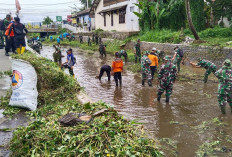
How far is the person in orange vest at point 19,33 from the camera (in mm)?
9297

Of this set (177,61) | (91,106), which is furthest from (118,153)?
(177,61)

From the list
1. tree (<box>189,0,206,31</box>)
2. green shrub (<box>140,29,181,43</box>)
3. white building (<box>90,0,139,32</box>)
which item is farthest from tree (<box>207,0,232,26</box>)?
white building (<box>90,0,139,32</box>)

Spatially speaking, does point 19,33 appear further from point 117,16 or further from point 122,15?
point 117,16

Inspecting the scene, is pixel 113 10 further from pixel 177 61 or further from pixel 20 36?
pixel 20 36

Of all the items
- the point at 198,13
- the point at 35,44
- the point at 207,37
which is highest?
the point at 198,13

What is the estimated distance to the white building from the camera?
89.0ft

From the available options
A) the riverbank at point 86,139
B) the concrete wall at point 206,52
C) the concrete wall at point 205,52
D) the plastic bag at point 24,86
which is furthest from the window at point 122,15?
the riverbank at point 86,139

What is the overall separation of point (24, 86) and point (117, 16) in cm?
2686

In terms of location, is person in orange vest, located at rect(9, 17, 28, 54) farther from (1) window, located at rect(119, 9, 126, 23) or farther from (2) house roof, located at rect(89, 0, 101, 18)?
(2) house roof, located at rect(89, 0, 101, 18)

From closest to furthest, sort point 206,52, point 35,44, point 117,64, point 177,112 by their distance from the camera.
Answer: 1. point 177,112
2. point 117,64
3. point 206,52
4. point 35,44

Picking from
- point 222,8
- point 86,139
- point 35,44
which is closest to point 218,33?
point 222,8

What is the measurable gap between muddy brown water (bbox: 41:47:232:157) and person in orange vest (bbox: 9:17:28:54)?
3.24m

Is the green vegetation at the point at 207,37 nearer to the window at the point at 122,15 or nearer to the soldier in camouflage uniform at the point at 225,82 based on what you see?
the soldier in camouflage uniform at the point at 225,82

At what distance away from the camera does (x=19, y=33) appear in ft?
30.8
